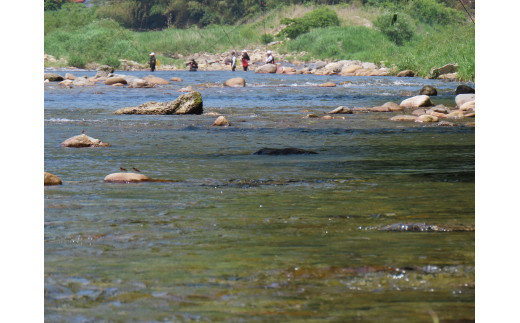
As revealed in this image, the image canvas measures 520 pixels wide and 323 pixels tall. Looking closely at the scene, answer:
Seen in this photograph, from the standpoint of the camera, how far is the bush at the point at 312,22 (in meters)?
52.2

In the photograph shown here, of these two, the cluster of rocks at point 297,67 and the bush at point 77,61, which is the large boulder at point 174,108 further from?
the bush at point 77,61

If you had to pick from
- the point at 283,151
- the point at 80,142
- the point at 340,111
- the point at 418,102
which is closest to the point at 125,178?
the point at 283,151

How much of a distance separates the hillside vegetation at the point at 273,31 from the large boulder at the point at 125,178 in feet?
78.0

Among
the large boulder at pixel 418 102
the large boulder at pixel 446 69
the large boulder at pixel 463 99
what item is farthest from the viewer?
the large boulder at pixel 446 69

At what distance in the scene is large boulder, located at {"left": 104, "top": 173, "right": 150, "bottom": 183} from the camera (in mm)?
7102

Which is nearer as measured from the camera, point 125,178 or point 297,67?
point 125,178

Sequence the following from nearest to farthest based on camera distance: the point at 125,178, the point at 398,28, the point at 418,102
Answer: the point at 125,178 < the point at 418,102 < the point at 398,28

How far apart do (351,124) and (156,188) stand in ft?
24.4

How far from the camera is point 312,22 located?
52.4 m

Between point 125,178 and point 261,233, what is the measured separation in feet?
8.16

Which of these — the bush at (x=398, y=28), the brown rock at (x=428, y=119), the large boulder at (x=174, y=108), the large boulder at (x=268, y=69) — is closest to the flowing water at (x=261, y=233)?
the brown rock at (x=428, y=119)

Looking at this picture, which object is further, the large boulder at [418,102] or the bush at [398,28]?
the bush at [398,28]

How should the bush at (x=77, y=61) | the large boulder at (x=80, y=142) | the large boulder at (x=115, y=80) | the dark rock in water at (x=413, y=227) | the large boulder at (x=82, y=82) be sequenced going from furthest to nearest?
the bush at (x=77, y=61)
the large boulder at (x=115, y=80)
the large boulder at (x=82, y=82)
the large boulder at (x=80, y=142)
the dark rock in water at (x=413, y=227)

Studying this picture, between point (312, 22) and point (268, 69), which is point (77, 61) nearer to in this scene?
point (268, 69)
